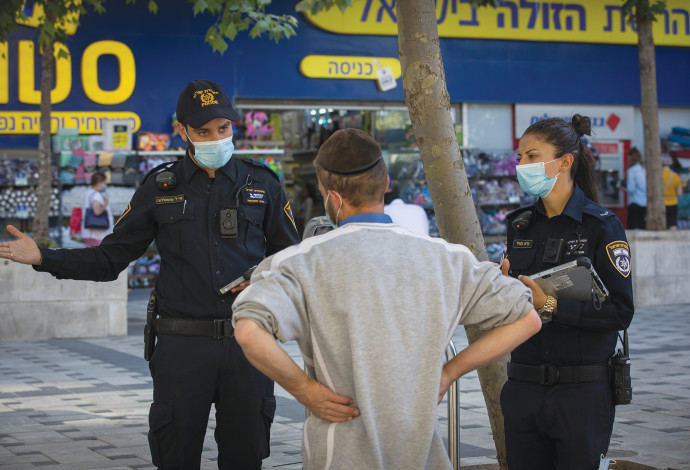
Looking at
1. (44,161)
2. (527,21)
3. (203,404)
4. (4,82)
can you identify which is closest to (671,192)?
(527,21)

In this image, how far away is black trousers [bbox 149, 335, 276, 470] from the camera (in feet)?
12.5

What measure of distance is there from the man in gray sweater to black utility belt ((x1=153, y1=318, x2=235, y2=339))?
4.21 feet

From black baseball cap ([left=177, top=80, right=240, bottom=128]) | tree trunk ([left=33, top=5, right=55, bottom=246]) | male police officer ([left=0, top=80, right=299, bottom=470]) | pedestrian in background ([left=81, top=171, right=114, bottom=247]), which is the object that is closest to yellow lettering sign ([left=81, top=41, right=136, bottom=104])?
pedestrian in background ([left=81, top=171, right=114, bottom=247])

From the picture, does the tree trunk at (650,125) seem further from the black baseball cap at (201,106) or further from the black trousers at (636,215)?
the black baseball cap at (201,106)

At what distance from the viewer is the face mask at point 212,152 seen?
13.2 feet

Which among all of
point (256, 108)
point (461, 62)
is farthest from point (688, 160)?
point (256, 108)

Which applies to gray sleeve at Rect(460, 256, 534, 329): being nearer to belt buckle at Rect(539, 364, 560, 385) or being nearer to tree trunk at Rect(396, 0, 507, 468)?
belt buckle at Rect(539, 364, 560, 385)

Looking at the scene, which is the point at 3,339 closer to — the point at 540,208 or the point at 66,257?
the point at 66,257

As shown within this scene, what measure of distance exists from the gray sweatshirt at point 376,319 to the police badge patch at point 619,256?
38.3 inches

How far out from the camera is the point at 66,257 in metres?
4.00

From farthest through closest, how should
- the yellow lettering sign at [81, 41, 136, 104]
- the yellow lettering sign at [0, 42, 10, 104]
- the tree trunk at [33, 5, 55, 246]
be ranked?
the yellow lettering sign at [81, 41, 136, 104], the yellow lettering sign at [0, 42, 10, 104], the tree trunk at [33, 5, 55, 246]

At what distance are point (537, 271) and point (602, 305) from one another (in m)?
0.35

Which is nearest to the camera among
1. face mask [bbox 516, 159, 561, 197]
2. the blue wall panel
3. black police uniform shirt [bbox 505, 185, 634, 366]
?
black police uniform shirt [bbox 505, 185, 634, 366]

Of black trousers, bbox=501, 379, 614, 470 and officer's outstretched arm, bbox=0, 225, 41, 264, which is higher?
officer's outstretched arm, bbox=0, 225, 41, 264
